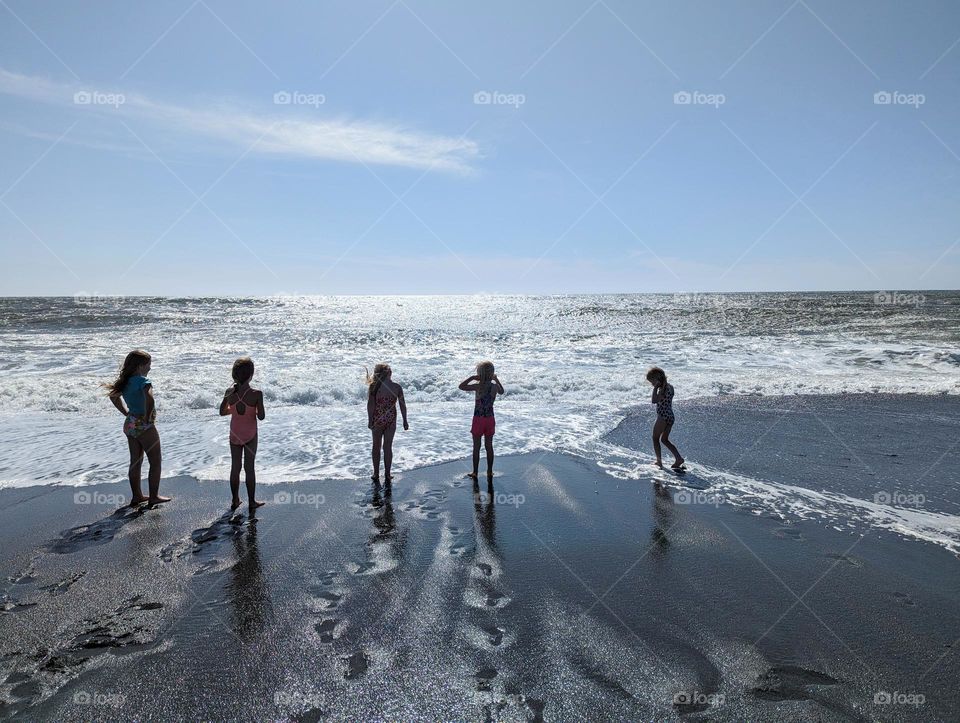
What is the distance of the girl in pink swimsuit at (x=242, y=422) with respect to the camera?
21.7 feet

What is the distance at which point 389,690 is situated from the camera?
3.31m

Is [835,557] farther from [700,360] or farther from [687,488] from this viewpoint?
[700,360]

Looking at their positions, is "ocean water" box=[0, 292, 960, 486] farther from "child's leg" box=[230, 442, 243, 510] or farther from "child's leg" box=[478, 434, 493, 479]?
"child's leg" box=[478, 434, 493, 479]

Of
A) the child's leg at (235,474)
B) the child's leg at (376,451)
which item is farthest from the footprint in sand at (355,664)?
the child's leg at (376,451)

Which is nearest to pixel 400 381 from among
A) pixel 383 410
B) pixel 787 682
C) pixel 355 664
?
pixel 383 410

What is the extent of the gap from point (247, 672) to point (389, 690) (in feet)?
3.11

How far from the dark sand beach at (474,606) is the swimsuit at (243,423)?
2.78 feet

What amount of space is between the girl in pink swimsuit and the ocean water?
3.97ft

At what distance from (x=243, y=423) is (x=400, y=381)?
34.1 feet

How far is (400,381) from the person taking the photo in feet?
55.9

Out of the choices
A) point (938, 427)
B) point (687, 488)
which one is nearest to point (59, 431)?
point (687, 488)

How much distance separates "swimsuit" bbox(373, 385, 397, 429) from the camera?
757 centimetres

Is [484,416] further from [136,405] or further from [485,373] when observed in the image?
[136,405]

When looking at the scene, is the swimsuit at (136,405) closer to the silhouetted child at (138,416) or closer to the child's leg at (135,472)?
the silhouetted child at (138,416)
